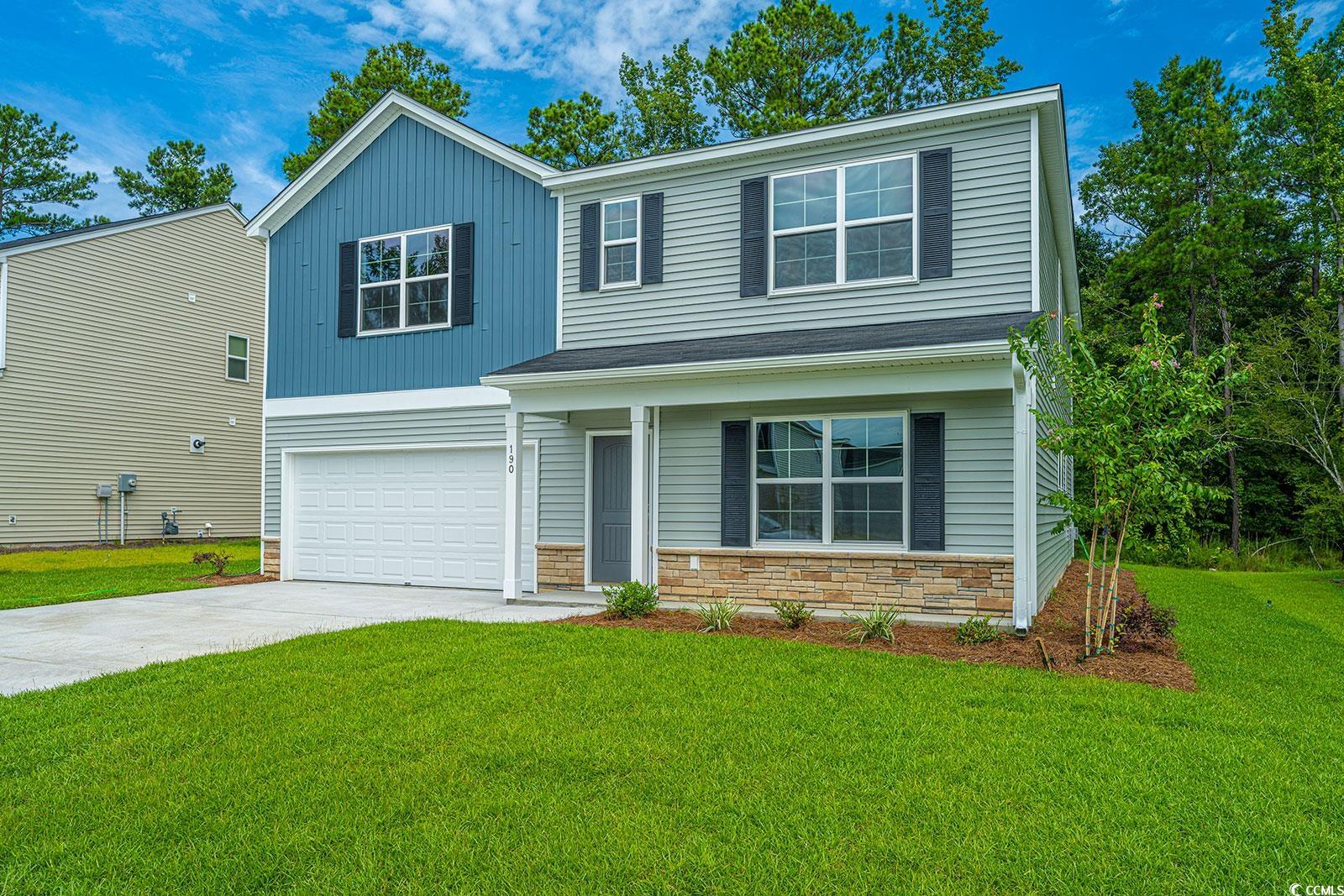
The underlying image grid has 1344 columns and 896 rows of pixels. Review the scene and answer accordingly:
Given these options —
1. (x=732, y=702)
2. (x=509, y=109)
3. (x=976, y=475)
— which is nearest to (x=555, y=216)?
(x=976, y=475)

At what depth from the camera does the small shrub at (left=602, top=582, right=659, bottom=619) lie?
893cm

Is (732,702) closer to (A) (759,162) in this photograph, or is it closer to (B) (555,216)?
(A) (759,162)

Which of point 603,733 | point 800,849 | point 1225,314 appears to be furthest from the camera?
point 1225,314

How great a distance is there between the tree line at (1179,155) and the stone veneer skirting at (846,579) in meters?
9.97

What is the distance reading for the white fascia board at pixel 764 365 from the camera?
7.98 meters

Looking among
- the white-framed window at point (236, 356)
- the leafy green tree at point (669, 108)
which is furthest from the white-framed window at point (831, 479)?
the leafy green tree at point (669, 108)

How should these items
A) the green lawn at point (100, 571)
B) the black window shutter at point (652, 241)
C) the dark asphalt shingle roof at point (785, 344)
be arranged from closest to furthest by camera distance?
the dark asphalt shingle roof at point (785, 344), the black window shutter at point (652, 241), the green lawn at point (100, 571)

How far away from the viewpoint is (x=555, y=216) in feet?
38.3

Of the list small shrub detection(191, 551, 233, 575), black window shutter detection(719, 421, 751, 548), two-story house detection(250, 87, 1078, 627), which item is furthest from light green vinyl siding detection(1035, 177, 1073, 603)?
small shrub detection(191, 551, 233, 575)

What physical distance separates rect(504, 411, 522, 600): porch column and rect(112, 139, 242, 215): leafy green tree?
27.4 m

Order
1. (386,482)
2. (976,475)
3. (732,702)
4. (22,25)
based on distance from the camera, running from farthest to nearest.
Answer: (22,25) → (386,482) → (976,475) → (732,702)

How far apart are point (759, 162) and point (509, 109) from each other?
18711 millimetres

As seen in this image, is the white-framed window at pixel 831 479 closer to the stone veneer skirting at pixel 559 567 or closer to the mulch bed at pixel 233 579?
the stone veneer skirting at pixel 559 567

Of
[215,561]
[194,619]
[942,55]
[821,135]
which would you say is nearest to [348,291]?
[215,561]
